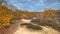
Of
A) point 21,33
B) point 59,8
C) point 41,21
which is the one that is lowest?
point 21,33

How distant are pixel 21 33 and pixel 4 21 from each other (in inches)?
23.4

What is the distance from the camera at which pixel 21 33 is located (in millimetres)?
3943

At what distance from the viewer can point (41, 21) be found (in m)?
4.02

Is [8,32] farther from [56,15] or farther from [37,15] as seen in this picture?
[56,15]

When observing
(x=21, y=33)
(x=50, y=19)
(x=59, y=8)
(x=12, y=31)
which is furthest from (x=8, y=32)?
(x=59, y=8)

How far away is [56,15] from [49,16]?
8.2 inches

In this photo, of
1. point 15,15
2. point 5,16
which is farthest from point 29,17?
point 5,16

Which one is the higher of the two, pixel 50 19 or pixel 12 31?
pixel 50 19

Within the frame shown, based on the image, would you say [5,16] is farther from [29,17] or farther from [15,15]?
→ [29,17]

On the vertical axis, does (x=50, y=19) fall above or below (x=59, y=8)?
below

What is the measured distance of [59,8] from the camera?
13.2 feet

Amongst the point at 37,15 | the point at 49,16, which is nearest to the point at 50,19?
the point at 49,16

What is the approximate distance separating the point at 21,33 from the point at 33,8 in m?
0.81

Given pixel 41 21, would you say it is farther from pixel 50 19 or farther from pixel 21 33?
pixel 21 33
